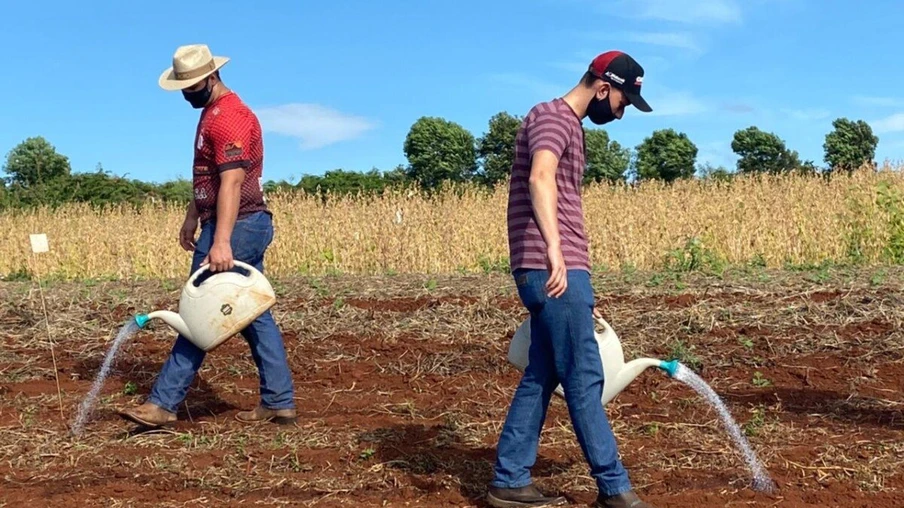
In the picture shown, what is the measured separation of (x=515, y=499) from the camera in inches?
133

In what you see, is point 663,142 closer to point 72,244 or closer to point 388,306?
point 72,244

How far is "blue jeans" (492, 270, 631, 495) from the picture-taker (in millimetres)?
3148

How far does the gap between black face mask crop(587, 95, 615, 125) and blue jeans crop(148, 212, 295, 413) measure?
1868 millimetres

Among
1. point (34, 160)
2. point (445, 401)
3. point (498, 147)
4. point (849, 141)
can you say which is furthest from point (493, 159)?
point (445, 401)

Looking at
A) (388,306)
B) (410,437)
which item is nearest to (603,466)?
(410,437)

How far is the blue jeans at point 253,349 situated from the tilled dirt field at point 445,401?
0.18m

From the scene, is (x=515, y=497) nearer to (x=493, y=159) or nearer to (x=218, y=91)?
(x=218, y=91)

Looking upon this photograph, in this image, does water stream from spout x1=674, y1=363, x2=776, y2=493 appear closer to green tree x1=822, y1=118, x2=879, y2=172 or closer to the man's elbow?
the man's elbow

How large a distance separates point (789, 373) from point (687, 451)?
1675 millimetres

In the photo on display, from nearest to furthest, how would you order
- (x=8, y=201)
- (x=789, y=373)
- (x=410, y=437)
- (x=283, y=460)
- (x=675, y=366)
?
(x=675, y=366) → (x=283, y=460) → (x=410, y=437) → (x=789, y=373) → (x=8, y=201)

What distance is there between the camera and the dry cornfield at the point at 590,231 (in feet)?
42.0

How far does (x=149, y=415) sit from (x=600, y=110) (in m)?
2.50

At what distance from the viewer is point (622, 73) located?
125 inches

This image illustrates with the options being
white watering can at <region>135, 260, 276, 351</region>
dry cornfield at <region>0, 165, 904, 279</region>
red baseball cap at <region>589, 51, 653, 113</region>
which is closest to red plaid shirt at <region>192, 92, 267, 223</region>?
white watering can at <region>135, 260, 276, 351</region>
